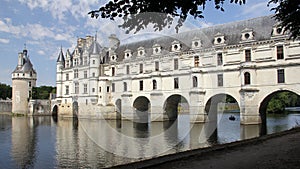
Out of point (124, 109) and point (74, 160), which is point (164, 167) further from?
point (124, 109)

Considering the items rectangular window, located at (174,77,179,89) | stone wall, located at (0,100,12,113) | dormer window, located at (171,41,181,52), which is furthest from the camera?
stone wall, located at (0,100,12,113)

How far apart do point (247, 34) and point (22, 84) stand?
40282mm

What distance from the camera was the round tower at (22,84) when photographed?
48062 millimetres

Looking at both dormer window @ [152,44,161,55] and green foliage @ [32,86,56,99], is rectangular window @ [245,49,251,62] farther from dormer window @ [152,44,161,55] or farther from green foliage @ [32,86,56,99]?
green foliage @ [32,86,56,99]

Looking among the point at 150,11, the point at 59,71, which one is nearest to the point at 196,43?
the point at 150,11

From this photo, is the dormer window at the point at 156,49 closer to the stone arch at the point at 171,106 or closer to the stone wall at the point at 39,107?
the stone arch at the point at 171,106

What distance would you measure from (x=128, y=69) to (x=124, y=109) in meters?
5.21

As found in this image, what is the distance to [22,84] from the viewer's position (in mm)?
49344

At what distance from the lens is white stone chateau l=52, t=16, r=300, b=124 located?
24.0 meters

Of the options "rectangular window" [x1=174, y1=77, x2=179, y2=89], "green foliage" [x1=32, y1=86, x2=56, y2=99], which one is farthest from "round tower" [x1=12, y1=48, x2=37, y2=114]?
"rectangular window" [x1=174, y1=77, x2=179, y2=89]

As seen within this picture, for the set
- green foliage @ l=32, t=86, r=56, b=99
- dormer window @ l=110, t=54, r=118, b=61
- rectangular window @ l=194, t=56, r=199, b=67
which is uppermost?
dormer window @ l=110, t=54, r=118, b=61

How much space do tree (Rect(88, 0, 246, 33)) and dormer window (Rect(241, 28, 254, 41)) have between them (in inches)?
821

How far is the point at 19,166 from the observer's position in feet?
36.5

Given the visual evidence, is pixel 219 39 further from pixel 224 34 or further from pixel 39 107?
pixel 39 107
